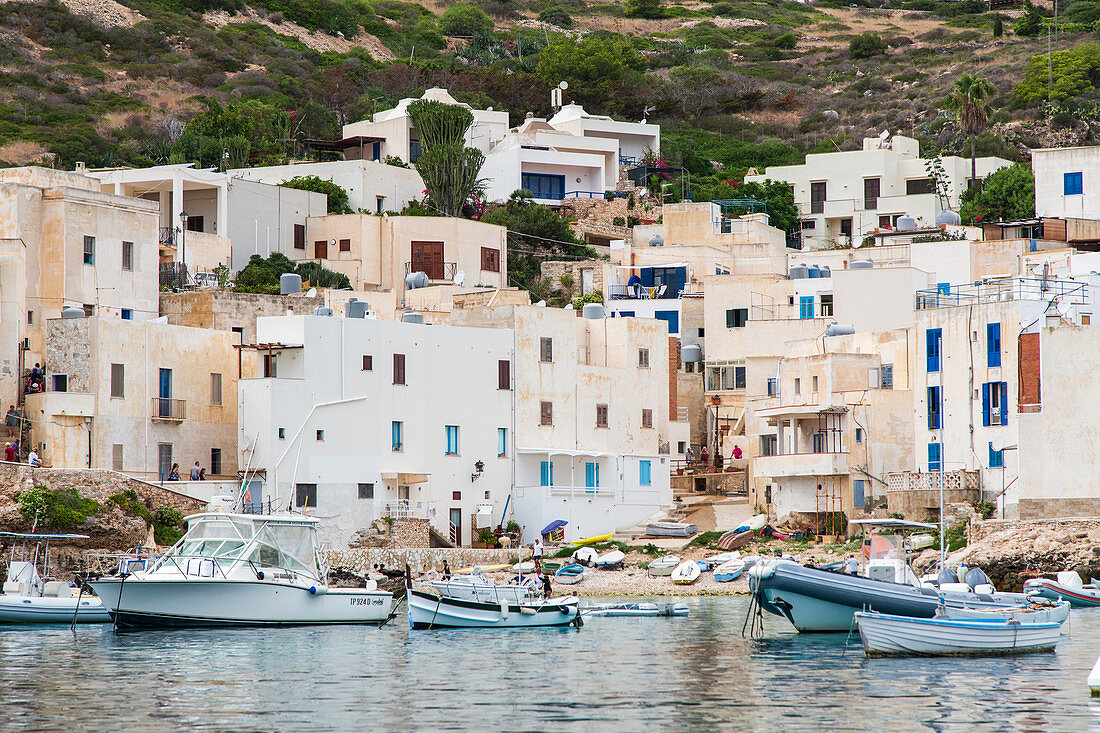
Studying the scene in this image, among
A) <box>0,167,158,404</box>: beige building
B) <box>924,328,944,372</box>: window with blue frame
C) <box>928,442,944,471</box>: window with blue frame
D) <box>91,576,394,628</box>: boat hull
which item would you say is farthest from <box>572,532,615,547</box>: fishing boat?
<box>0,167,158,404</box>: beige building

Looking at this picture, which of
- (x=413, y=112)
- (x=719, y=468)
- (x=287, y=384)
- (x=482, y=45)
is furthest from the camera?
(x=482, y=45)

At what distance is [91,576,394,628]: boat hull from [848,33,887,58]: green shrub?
121685 mm

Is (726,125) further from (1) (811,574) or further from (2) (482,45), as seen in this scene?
(1) (811,574)

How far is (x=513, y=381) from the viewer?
61781 mm

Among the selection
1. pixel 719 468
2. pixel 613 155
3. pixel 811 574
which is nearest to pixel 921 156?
pixel 613 155

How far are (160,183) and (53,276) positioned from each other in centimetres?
1421

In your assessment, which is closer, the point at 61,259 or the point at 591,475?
the point at 61,259

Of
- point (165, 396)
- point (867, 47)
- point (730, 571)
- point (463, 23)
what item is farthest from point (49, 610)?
point (867, 47)

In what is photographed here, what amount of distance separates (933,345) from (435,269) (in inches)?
1048

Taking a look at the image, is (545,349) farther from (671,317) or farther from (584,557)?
(671,317)

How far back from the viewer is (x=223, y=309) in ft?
208

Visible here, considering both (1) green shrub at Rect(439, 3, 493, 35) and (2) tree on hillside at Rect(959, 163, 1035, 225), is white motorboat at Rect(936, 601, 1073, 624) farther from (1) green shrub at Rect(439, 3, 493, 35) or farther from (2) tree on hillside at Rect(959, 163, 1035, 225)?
(1) green shrub at Rect(439, 3, 493, 35)

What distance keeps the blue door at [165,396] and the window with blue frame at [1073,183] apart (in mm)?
43731

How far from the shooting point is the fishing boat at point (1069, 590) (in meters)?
46.8
